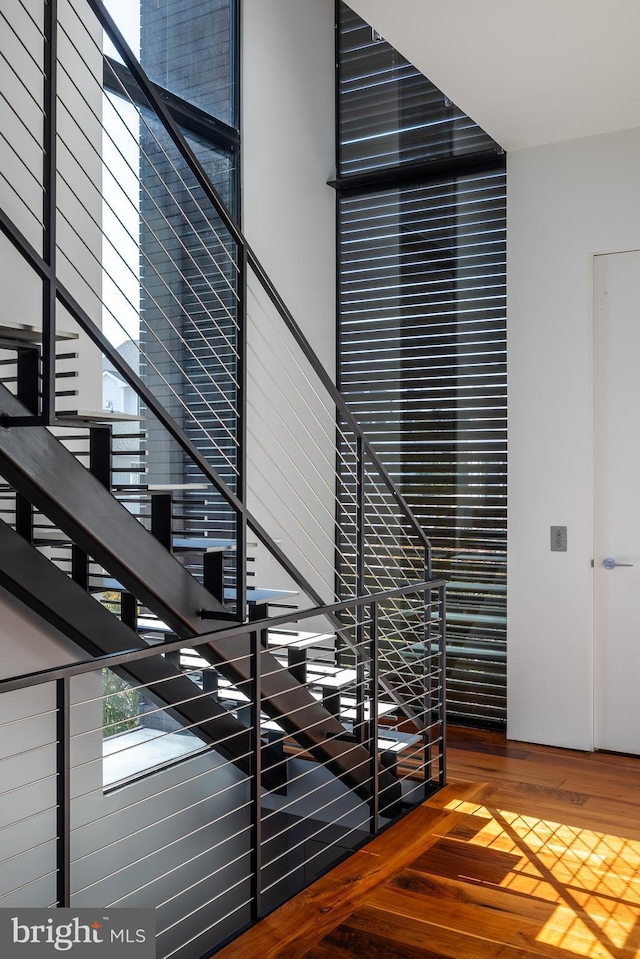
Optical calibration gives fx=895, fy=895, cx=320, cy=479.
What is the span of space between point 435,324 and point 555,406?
2.68ft

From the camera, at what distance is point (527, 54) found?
3256 millimetres

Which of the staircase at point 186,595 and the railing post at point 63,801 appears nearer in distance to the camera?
the railing post at point 63,801

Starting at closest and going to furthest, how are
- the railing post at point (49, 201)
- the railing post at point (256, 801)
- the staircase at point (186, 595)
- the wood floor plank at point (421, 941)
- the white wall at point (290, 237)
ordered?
the railing post at point (49, 201) → the staircase at point (186, 595) → the wood floor plank at point (421, 941) → the railing post at point (256, 801) → the white wall at point (290, 237)

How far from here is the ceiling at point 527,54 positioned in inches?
117

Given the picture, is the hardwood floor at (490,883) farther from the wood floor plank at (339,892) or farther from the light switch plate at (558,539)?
the light switch plate at (558,539)

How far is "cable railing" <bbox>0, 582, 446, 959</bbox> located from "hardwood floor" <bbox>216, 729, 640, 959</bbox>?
0.13 metres

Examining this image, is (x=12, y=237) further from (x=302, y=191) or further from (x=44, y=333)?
(x=302, y=191)

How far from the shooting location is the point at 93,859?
3.16 metres

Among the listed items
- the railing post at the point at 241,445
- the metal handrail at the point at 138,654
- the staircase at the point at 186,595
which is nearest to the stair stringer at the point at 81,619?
the staircase at the point at 186,595

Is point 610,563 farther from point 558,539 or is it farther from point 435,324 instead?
point 435,324

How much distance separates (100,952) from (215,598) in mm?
941

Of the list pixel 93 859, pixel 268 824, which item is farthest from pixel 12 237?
pixel 268 824

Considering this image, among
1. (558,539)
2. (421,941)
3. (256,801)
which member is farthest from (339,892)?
(558,539)

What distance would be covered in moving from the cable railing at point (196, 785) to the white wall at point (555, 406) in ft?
2.18
